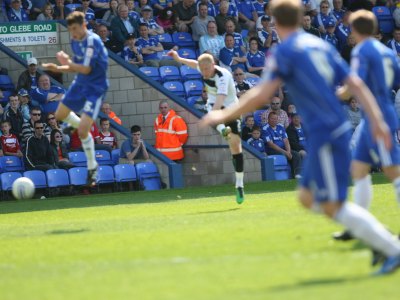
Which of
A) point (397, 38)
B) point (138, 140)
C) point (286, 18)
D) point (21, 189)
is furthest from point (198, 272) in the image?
point (397, 38)

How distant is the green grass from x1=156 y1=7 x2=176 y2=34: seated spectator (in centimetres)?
1143

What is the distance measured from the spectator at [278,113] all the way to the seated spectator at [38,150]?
5692 millimetres

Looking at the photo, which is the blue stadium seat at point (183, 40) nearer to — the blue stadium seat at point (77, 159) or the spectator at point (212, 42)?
the spectator at point (212, 42)

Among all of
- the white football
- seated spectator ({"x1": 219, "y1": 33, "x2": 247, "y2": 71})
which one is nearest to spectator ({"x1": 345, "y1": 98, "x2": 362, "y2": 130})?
seated spectator ({"x1": 219, "y1": 33, "x2": 247, "y2": 71})

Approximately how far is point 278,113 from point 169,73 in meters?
3.05

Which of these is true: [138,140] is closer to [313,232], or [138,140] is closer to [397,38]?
[397,38]

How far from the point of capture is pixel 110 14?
90.6ft

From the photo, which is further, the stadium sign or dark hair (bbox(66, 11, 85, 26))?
the stadium sign

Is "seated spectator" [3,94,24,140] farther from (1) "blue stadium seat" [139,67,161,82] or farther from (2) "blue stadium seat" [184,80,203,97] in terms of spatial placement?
(2) "blue stadium seat" [184,80,203,97]

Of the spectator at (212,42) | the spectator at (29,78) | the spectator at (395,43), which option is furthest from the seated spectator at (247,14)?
the spectator at (29,78)

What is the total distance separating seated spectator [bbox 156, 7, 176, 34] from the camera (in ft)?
94.0

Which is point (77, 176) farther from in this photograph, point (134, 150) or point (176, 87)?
point (176, 87)

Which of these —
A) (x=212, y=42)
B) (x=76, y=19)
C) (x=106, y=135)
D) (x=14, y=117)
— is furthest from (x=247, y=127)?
(x=76, y=19)

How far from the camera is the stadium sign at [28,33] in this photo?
26.6 meters
